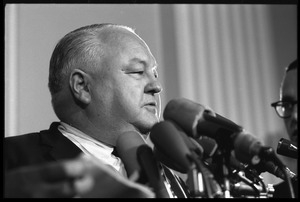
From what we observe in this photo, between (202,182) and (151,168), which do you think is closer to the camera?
(202,182)

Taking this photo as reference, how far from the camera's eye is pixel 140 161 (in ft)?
4.60

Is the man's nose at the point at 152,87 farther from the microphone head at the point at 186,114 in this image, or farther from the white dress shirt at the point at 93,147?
the microphone head at the point at 186,114

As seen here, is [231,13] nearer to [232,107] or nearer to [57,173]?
[232,107]

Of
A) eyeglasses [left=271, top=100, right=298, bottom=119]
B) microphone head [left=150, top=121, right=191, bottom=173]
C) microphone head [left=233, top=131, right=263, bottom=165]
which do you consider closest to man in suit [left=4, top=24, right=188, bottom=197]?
microphone head [left=150, top=121, right=191, bottom=173]

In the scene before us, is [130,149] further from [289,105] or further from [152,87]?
[289,105]

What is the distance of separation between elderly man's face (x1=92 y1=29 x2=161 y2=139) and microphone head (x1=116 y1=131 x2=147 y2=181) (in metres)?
0.23

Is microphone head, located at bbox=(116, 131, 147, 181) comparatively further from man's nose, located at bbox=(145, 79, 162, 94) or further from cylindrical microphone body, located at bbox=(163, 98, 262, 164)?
man's nose, located at bbox=(145, 79, 162, 94)

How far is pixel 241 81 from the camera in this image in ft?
7.14

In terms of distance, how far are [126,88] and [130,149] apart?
368mm

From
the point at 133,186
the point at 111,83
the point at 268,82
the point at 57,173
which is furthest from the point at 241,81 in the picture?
the point at 57,173

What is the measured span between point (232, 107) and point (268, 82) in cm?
20

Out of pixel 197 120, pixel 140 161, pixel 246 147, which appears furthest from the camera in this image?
pixel 140 161

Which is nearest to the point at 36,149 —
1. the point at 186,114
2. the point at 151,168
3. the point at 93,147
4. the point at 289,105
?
the point at 93,147

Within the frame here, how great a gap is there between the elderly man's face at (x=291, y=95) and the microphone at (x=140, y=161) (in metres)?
0.59
